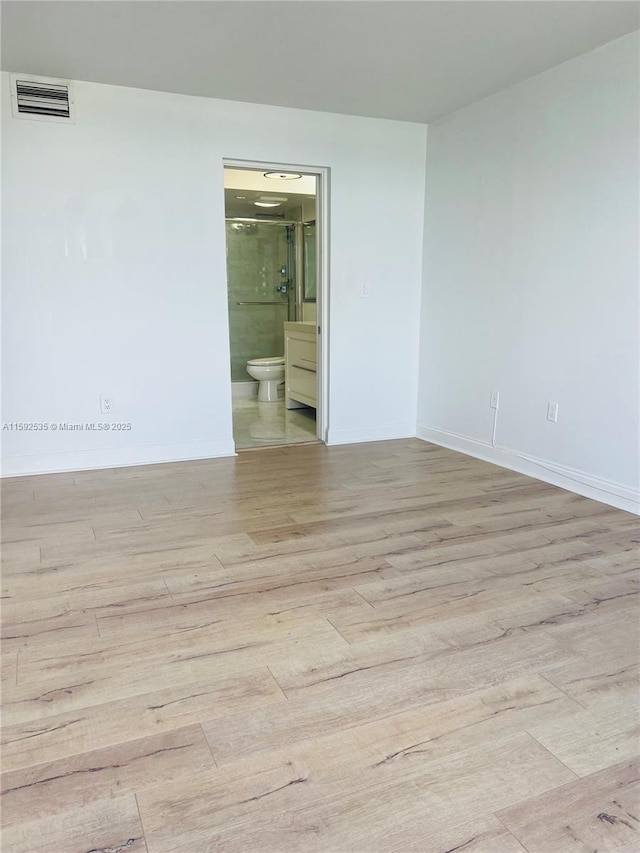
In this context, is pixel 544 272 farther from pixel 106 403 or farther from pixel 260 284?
pixel 260 284

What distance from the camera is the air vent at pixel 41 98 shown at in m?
3.20

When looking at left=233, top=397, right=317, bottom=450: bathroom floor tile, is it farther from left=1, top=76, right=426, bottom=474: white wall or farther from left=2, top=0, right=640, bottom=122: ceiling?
left=2, top=0, right=640, bottom=122: ceiling

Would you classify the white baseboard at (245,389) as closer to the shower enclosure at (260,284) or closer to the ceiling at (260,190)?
the shower enclosure at (260,284)

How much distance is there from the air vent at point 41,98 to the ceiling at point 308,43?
68 mm

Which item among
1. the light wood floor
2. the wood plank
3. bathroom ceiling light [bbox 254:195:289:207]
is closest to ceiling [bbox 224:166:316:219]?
bathroom ceiling light [bbox 254:195:289:207]

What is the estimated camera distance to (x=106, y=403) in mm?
3709

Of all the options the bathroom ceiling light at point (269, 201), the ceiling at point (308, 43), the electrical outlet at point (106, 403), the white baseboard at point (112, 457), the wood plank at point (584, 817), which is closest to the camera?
the wood plank at point (584, 817)

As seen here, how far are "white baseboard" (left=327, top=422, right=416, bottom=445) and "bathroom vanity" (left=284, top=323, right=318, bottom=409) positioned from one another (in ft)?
2.00

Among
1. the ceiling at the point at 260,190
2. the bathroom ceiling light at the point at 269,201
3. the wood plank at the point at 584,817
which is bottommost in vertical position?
the wood plank at the point at 584,817

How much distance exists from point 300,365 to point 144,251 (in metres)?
2.08

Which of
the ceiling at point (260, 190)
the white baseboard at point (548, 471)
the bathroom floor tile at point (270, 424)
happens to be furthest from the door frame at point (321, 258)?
the ceiling at point (260, 190)

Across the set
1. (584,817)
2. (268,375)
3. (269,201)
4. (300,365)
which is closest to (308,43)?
(300,365)

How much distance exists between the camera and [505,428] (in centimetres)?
376

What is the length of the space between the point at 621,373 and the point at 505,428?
939 millimetres
